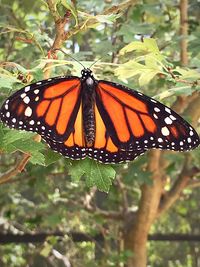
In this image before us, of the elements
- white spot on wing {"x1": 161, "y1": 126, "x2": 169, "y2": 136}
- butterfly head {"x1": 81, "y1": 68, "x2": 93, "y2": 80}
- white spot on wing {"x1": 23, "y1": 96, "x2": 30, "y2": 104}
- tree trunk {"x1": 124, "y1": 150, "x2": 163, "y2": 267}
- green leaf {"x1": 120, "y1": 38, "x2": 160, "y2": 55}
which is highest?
green leaf {"x1": 120, "y1": 38, "x2": 160, "y2": 55}

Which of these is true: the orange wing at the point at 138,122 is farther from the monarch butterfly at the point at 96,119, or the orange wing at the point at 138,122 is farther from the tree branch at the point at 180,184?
the tree branch at the point at 180,184

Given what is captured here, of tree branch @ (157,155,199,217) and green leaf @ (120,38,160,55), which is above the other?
green leaf @ (120,38,160,55)

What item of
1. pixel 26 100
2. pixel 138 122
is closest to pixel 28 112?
pixel 26 100

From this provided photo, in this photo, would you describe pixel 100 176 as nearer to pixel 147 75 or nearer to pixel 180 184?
pixel 147 75

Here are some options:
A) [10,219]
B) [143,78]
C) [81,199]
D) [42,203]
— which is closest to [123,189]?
[81,199]

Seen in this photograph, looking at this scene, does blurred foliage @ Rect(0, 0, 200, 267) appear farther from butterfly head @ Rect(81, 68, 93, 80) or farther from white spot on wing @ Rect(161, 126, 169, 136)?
white spot on wing @ Rect(161, 126, 169, 136)

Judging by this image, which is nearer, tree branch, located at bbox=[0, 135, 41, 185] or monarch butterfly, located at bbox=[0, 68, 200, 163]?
monarch butterfly, located at bbox=[0, 68, 200, 163]

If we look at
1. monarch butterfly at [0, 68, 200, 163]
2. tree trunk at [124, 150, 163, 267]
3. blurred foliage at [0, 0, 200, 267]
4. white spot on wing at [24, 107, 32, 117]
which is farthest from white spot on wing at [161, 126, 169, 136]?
tree trunk at [124, 150, 163, 267]
